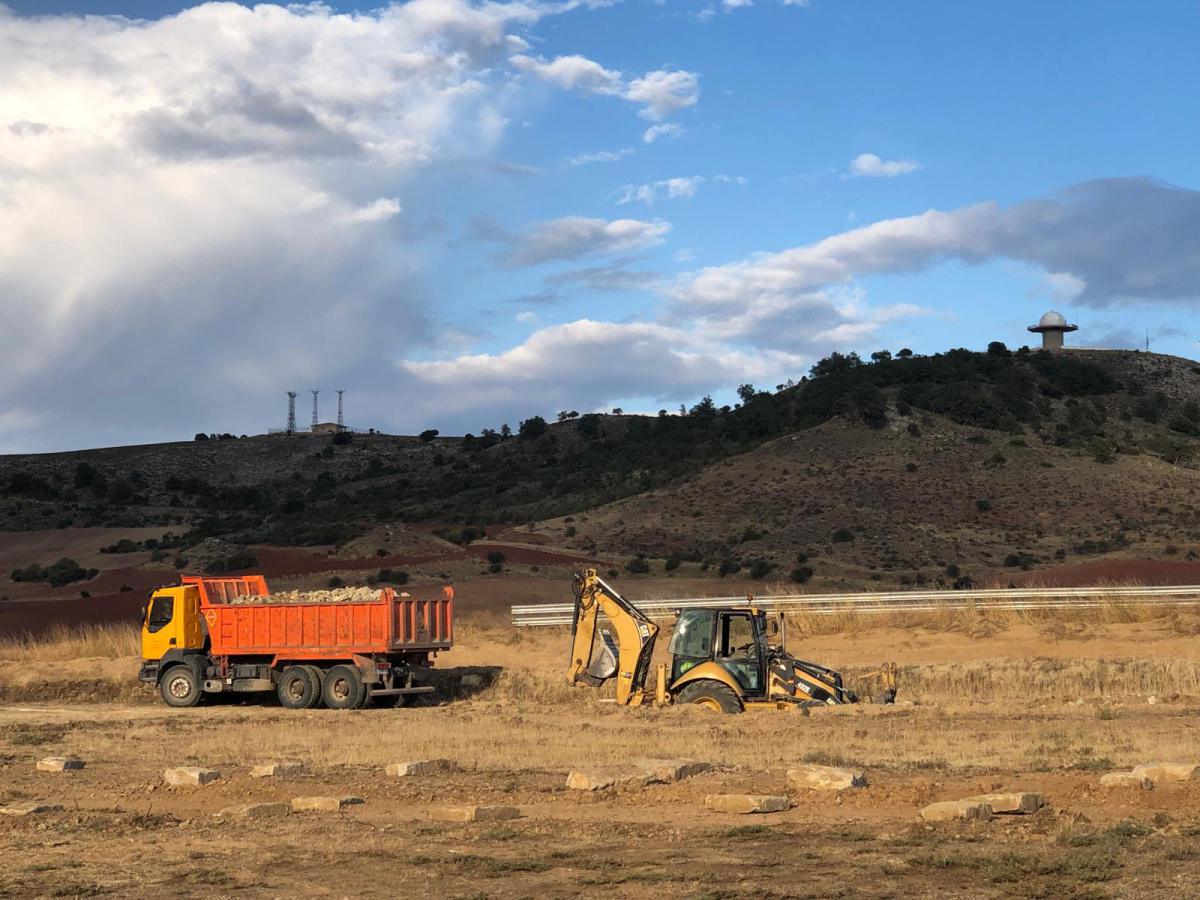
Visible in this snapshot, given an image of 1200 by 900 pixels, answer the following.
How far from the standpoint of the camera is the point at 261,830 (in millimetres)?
13617

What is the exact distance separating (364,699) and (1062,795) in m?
16.4

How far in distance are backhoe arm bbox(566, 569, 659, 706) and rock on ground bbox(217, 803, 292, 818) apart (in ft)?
35.3

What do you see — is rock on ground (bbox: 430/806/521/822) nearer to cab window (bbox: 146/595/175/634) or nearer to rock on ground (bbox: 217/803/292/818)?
rock on ground (bbox: 217/803/292/818)

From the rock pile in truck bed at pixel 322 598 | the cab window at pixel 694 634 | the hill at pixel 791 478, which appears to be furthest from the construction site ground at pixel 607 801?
the hill at pixel 791 478

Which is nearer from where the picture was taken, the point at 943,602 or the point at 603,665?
the point at 603,665

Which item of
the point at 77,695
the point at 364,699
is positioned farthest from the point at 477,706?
the point at 77,695

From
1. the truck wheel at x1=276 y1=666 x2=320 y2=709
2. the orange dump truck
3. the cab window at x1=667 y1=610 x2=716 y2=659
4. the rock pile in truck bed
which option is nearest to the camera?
the cab window at x1=667 y1=610 x2=716 y2=659

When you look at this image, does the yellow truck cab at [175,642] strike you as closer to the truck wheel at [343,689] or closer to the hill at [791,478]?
the truck wheel at [343,689]

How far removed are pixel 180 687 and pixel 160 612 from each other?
5.64ft

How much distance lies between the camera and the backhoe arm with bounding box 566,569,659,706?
979 inches

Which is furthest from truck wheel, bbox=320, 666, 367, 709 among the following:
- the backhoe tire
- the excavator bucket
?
the backhoe tire

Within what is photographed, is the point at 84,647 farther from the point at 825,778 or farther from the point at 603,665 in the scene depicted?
the point at 825,778

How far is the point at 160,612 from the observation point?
30.2 m

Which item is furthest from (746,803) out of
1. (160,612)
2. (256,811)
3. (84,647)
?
(84,647)
